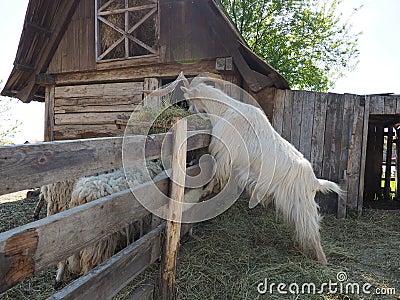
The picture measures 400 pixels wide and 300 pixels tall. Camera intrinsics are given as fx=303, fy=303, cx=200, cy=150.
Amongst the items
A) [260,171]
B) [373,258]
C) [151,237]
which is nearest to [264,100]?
[260,171]

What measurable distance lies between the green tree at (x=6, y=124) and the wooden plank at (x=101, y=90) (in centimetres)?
1039

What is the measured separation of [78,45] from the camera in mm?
7172

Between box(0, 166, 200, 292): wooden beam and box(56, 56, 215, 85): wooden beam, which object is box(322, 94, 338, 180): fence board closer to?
box(56, 56, 215, 85): wooden beam

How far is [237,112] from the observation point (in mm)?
3602

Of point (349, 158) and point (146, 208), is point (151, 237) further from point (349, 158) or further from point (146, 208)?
point (349, 158)

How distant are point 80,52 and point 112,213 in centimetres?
644

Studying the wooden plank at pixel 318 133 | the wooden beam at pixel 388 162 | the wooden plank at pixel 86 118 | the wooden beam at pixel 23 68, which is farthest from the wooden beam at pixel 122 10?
the wooden beam at pixel 388 162

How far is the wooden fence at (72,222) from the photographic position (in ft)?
3.52

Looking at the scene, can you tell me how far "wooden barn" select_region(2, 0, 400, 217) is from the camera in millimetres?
5324

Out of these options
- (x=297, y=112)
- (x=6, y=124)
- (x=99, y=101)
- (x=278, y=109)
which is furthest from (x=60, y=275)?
(x=6, y=124)

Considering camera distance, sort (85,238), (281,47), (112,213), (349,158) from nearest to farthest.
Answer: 1. (85,238)
2. (112,213)
3. (349,158)
4. (281,47)

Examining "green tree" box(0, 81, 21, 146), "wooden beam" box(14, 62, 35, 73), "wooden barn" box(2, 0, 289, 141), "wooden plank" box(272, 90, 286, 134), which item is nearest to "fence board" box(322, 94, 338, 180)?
"wooden plank" box(272, 90, 286, 134)

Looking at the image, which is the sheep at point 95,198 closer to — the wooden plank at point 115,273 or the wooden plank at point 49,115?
the wooden plank at point 115,273

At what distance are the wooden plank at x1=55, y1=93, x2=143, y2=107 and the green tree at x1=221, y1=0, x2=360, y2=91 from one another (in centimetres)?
906
